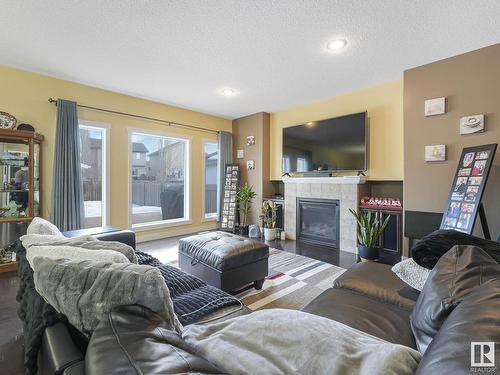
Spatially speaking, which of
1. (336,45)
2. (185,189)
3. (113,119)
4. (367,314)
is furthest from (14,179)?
(336,45)

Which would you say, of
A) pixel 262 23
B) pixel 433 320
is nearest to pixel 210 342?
pixel 433 320

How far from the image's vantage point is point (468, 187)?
2.38 meters

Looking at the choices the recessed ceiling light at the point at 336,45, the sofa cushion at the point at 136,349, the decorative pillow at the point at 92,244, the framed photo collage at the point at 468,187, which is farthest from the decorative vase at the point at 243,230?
the sofa cushion at the point at 136,349

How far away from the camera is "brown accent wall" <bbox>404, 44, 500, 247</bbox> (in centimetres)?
252

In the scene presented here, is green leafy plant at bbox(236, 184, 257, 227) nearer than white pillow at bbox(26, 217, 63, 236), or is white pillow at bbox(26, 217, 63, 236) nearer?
white pillow at bbox(26, 217, 63, 236)

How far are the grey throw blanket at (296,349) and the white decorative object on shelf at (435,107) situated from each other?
3.15 metres

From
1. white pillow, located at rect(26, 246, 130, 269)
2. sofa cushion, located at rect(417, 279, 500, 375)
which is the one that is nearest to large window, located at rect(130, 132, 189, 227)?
white pillow, located at rect(26, 246, 130, 269)

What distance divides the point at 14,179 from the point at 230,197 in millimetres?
3316

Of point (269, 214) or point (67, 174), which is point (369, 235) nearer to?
point (269, 214)

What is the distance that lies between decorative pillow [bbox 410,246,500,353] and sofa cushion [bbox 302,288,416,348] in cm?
10

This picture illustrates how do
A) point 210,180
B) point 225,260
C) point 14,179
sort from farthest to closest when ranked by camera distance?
1. point 210,180
2. point 14,179
3. point 225,260

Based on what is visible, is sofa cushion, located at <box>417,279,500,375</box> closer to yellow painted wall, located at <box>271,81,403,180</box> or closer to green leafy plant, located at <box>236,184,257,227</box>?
yellow painted wall, located at <box>271,81,403,180</box>

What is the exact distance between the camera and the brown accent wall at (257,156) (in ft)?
16.2

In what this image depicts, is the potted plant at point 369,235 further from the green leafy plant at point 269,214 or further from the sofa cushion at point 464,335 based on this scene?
the sofa cushion at point 464,335
